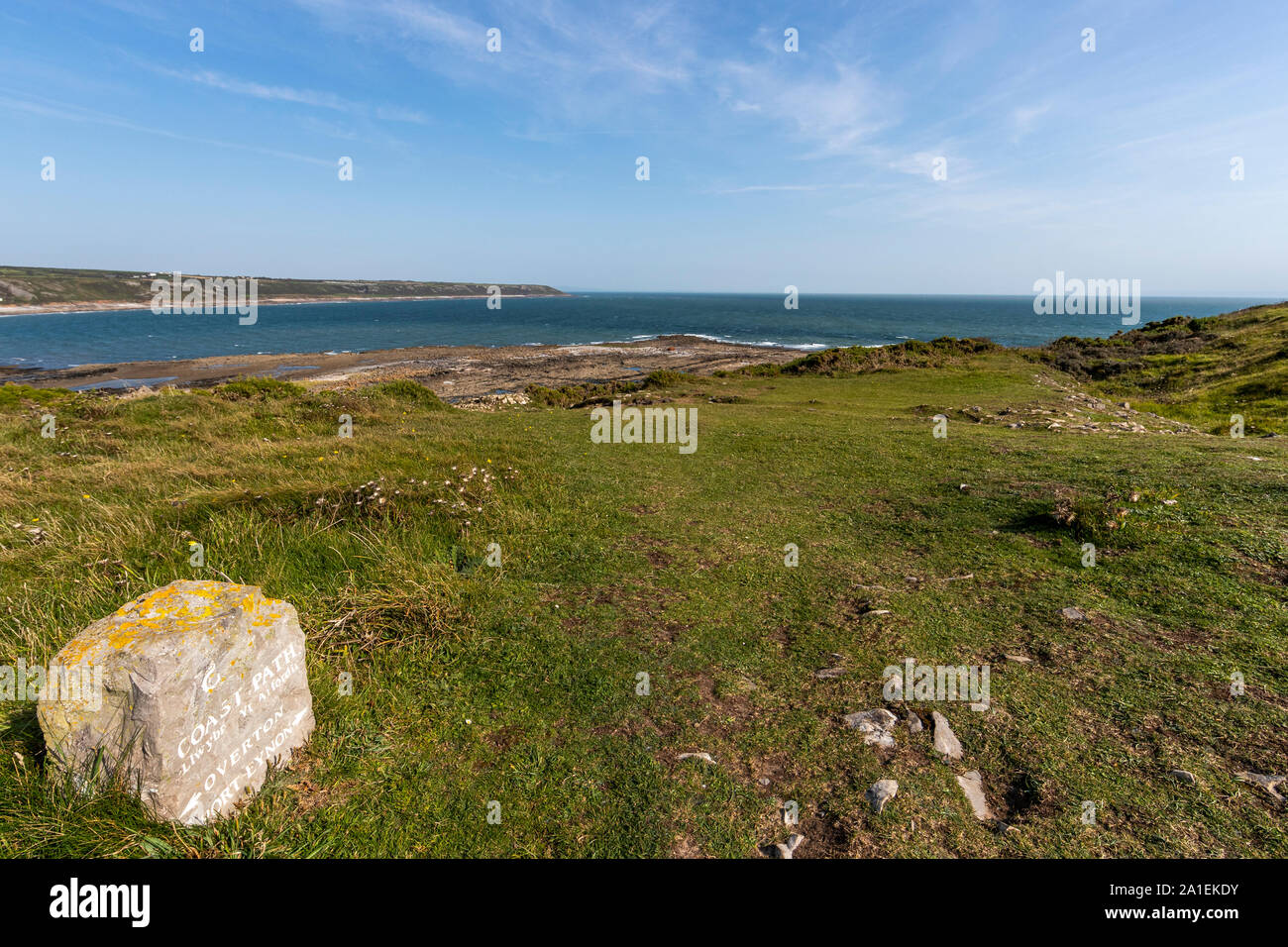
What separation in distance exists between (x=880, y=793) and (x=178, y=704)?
506cm

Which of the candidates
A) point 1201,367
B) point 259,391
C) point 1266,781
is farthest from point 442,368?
point 1266,781

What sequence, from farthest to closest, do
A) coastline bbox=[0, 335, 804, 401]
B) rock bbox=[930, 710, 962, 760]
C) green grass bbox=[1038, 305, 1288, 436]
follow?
coastline bbox=[0, 335, 804, 401], green grass bbox=[1038, 305, 1288, 436], rock bbox=[930, 710, 962, 760]

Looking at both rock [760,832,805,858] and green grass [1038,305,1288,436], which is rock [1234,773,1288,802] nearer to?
rock [760,832,805,858]

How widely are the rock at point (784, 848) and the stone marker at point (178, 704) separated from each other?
3.78 metres

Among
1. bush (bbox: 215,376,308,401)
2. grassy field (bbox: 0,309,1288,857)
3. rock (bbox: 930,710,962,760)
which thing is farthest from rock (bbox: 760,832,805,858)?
bush (bbox: 215,376,308,401)

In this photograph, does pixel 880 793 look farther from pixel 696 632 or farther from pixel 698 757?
pixel 696 632

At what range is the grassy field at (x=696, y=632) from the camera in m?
4.09

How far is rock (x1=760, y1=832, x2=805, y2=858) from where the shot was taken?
3.95 m

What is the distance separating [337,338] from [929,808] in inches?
4098

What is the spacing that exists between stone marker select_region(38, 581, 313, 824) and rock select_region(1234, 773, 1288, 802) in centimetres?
742

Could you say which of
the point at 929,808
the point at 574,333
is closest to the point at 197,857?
the point at 929,808

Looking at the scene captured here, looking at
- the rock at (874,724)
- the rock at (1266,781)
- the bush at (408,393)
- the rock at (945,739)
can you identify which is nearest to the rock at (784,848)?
the rock at (874,724)

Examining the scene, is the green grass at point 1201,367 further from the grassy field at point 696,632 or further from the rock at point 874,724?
the rock at point 874,724

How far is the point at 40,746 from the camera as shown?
402cm
